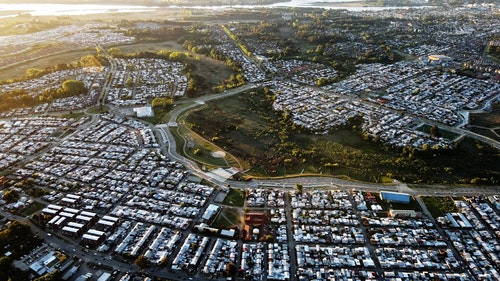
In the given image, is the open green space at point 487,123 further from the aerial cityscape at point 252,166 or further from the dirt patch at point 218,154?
the dirt patch at point 218,154

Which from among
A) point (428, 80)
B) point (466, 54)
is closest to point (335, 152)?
point (428, 80)

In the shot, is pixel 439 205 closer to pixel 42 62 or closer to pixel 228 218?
pixel 228 218

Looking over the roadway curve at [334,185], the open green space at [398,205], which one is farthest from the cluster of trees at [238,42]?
the open green space at [398,205]

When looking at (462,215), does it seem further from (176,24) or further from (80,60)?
(176,24)

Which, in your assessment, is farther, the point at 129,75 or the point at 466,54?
the point at 466,54

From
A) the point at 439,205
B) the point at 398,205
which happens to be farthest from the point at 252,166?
the point at 439,205
